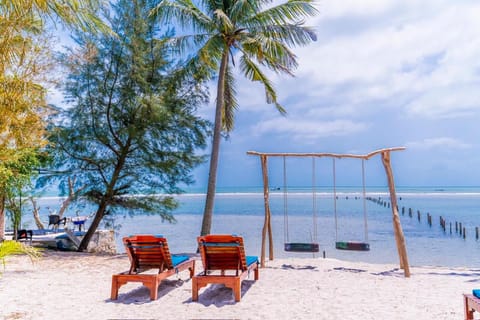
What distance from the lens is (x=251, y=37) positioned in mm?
10734

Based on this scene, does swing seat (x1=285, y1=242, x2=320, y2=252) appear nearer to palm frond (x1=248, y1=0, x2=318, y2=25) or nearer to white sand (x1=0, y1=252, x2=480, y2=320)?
white sand (x1=0, y1=252, x2=480, y2=320)

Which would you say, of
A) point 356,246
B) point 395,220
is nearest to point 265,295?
point 356,246

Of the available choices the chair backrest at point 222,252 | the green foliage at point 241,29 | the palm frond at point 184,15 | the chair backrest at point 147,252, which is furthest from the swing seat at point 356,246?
the palm frond at point 184,15

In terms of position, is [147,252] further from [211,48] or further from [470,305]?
[211,48]

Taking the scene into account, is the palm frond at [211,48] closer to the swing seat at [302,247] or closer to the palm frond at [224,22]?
the palm frond at [224,22]

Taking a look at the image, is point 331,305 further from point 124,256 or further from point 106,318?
point 124,256

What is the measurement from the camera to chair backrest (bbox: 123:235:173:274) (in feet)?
18.6

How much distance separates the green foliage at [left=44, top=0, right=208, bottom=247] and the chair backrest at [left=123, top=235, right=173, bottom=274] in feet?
19.4

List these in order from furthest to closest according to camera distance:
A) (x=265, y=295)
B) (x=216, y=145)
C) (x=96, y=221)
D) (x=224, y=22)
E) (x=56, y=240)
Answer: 1. (x=56, y=240)
2. (x=96, y=221)
3. (x=216, y=145)
4. (x=224, y=22)
5. (x=265, y=295)

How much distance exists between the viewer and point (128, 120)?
38.5 ft

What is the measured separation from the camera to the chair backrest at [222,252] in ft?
18.5

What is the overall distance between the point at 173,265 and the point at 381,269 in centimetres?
452

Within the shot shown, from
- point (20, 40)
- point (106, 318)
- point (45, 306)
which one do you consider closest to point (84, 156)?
point (20, 40)

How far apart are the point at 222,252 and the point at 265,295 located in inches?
34.9
